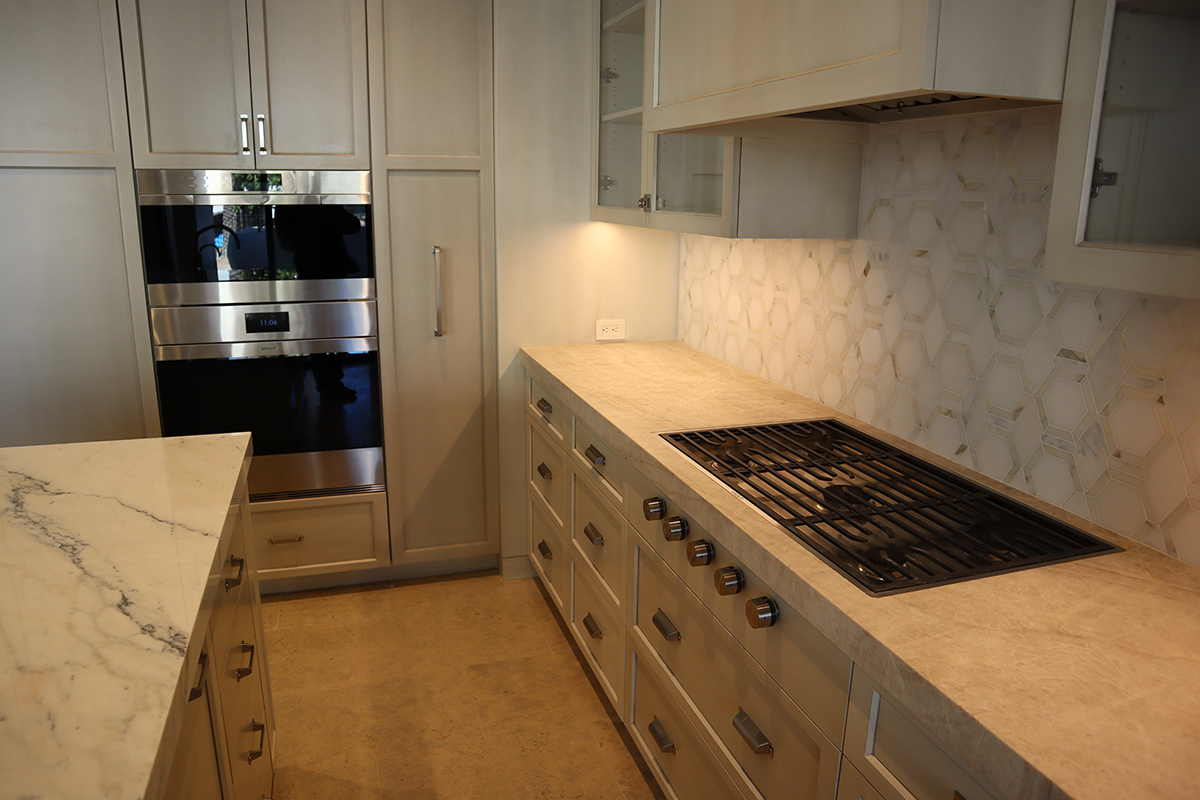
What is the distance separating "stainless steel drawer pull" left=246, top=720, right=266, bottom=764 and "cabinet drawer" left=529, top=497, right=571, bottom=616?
1.00 m

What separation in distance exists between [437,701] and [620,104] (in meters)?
1.96

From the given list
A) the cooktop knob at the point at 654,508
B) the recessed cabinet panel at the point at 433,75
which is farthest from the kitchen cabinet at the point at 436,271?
the cooktop knob at the point at 654,508

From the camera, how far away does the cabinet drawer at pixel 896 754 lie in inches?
39.2

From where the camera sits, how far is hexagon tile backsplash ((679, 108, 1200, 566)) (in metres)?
1.38

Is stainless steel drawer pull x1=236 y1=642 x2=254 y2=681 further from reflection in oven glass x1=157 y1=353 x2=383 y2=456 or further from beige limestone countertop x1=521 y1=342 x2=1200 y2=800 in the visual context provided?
reflection in oven glass x1=157 y1=353 x2=383 y2=456

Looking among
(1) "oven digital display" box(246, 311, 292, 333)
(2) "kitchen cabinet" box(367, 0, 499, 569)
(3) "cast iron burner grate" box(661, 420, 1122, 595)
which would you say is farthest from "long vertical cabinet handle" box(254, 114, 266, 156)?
(3) "cast iron burner grate" box(661, 420, 1122, 595)

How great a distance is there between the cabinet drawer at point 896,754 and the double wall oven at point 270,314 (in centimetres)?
224

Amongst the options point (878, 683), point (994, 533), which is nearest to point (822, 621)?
point (878, 683)

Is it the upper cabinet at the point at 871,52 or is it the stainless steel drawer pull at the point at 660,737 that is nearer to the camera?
the upper cabinet at the point at 871,52

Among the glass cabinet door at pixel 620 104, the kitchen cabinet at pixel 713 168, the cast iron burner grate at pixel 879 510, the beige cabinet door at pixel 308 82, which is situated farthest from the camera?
the beige cabinet door at pixel 308 82

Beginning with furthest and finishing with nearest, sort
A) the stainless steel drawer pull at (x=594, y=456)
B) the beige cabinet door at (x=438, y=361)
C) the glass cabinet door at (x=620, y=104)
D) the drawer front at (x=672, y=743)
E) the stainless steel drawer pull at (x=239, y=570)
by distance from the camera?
the beige cabinet door at (x=438, y=361) → the glass cabinet door at (x=620, y=104) → the stainless steel drawer pull at (x=594, y=456) → the drawer front at (x=672, y=743) → the stainless steel drawer pull at (x=239, y=570)

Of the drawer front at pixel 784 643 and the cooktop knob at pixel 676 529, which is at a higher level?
the cooktop knob at pixel 676 529

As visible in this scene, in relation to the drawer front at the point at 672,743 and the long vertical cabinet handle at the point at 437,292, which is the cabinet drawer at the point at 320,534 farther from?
the drawer front at the point at 672,743

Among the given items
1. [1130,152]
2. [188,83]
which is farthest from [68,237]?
[1130,152]
